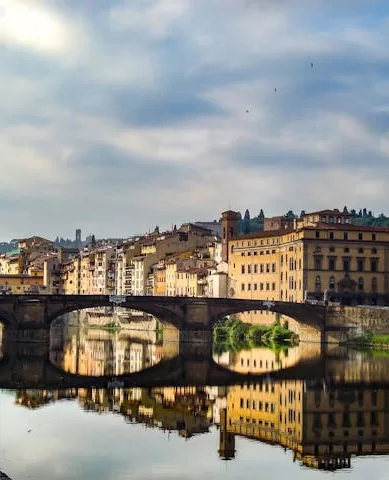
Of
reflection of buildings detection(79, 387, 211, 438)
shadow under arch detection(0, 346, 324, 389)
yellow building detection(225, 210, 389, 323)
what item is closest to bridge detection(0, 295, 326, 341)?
yellow building detection(225, 210, 389, 323)

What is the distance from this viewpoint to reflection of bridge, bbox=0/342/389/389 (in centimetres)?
5656

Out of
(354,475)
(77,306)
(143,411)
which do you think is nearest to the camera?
(354,475)

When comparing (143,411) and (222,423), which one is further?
(143,411)

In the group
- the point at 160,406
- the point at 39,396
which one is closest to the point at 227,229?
the point at 39,396

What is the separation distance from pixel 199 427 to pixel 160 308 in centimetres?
4914

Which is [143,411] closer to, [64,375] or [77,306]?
[64,375]

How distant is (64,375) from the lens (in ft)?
201

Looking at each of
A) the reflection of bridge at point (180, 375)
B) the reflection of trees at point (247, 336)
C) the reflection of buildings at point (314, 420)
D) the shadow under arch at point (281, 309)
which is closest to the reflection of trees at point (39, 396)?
the reflection of bridge at point (180, 375)

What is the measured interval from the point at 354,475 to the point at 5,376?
30967 millimetres

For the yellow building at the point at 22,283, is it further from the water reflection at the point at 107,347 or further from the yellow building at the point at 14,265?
the yellow building at the point at 14,265

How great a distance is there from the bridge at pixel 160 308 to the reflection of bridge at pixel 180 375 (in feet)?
33.9

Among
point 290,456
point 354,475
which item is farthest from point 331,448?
point 354,475

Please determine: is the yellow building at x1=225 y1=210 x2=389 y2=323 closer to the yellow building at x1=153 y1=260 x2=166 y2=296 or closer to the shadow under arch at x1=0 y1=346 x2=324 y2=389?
the yellow building at x1=153 y1=260 x2=166 y2=296

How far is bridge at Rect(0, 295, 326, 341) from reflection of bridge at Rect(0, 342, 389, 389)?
10.3 meters
